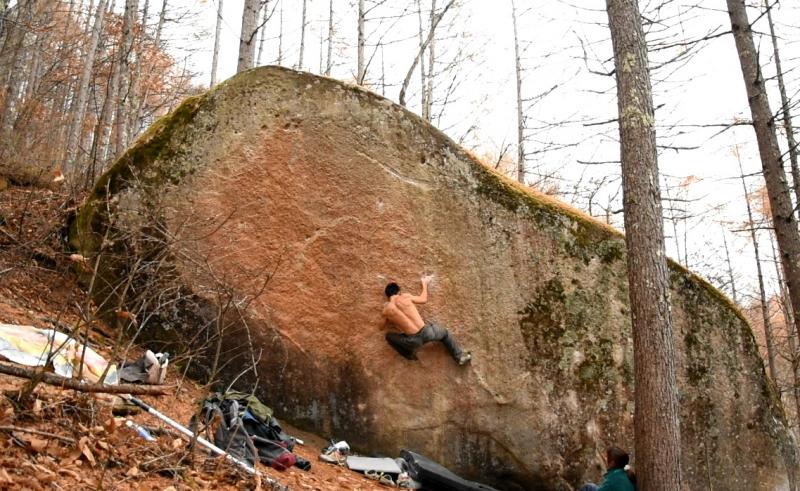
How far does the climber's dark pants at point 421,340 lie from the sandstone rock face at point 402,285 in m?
0.14

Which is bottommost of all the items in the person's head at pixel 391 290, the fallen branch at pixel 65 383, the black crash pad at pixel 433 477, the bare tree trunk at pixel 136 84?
the black crash pad at pixel 433 477

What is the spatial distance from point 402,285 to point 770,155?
5198mm

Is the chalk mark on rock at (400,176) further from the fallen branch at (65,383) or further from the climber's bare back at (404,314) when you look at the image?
the fallen branch at (65,383)

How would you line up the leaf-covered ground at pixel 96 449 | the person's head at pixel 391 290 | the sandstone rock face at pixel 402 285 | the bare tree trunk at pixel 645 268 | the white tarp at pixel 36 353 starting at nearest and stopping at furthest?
1. the leaf-covered ground at pixel 96 449
2. the white tarp at pixel 36 353
3. the bare tree trunk at pixel 645 268
4. the sandstone rock face at pixel 402 285
5. the person's head at pixel 391 290

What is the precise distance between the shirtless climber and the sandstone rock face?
0.51ft

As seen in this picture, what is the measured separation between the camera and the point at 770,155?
813 cm

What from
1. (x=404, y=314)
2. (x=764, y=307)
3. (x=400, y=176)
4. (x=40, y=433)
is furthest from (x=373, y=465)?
(x=764, y=307)

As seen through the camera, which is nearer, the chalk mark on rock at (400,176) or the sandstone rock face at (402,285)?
the sandstone rock face at (402,285)

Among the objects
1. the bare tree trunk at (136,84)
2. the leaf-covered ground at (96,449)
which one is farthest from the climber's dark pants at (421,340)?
the bare tree trunk at (136,84)

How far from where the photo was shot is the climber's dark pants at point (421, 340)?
295 inches

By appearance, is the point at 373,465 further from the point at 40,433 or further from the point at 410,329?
the point at 40,433

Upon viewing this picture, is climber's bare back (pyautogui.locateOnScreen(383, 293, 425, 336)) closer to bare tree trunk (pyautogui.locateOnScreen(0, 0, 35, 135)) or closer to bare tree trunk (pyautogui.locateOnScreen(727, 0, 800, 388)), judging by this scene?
bare tree trunk (pyautogui.locateOnScreen(727, 0, 800, 388))

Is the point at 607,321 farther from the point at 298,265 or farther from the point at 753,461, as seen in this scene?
the point at 298,265

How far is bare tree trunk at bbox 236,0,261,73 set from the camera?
364 inches
